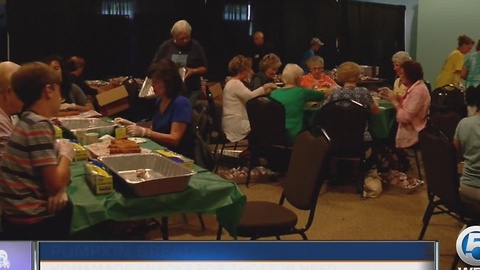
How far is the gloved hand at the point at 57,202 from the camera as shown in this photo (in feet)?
7.29

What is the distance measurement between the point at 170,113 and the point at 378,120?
91.5 inches

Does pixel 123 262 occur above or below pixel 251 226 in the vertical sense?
above

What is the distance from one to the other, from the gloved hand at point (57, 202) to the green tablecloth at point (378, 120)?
3.24 m

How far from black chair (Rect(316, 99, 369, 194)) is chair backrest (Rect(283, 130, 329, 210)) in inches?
68.5

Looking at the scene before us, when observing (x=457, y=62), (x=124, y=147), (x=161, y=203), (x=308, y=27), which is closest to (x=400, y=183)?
(x=124, y=147)

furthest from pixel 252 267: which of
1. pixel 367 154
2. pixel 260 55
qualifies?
pixel 260 55

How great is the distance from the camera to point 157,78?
3.59 meters

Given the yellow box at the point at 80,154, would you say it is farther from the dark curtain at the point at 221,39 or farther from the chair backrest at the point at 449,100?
the dark curtain at the point at 221,39

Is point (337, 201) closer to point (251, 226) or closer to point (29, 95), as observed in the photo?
point (251, 226)

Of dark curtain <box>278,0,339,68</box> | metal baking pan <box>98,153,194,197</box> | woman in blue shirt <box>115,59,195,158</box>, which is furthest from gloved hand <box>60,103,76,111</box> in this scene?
dark curtain <box>278,0,339,68</box>

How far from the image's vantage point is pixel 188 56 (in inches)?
233

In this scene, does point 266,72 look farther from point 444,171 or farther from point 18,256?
point 18,256

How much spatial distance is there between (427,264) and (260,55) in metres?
8.65

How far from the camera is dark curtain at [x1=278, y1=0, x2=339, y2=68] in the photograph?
10.8m
